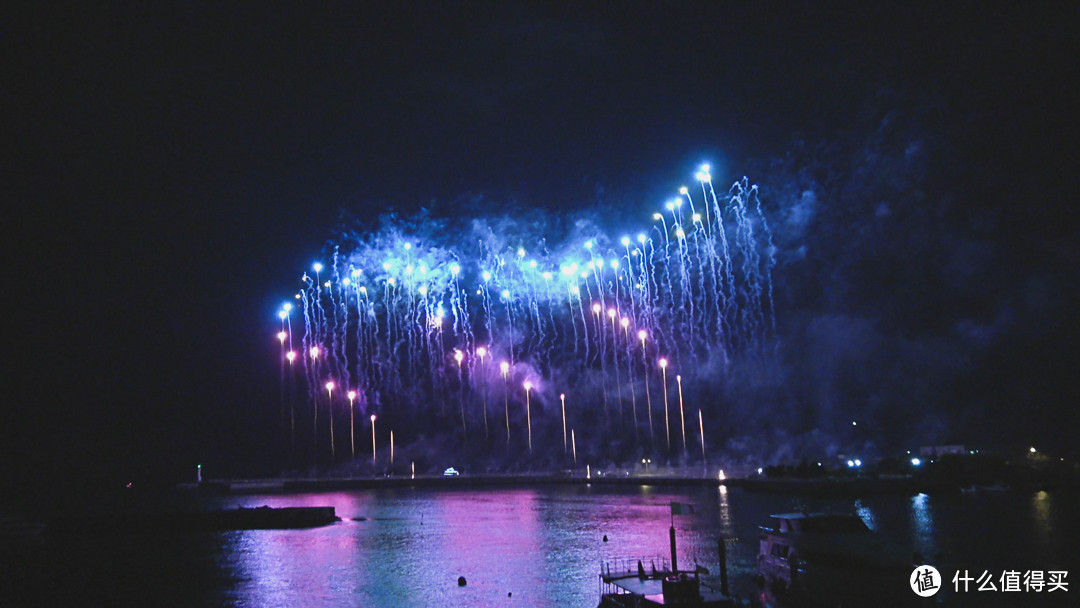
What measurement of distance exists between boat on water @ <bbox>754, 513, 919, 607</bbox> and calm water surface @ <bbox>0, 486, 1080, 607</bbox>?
0.46 m

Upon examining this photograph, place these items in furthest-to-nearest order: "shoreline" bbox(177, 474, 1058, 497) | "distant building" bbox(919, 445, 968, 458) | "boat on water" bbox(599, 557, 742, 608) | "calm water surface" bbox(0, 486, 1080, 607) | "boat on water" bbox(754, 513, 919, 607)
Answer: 1. "distant building" bbox(919, 445, 968, 458)
2. "shoreline" bbox(177, 474, 1058, 497)
3. "calm water surface" bbox(0, 486, 1080, 607)
4. "boat on water" bbox(754, 513, 919, 607)
5. "boat on water" bbox(599, 557, 742, 608)

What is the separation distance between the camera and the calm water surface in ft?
99.2

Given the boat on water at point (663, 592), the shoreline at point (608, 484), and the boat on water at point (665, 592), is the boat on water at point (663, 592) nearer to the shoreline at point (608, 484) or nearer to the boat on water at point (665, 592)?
the boat on water at point (665, 592)

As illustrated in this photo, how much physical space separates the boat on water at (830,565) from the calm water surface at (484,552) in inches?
18.2

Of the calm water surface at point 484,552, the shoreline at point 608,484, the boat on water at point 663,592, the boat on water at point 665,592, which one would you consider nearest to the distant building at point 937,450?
the shoreline at point 608,484

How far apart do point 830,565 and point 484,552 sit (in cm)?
2158

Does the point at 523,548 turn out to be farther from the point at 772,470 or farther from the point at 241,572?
the point at 772,470

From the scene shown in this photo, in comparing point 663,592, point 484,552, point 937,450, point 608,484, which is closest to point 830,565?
point 663,592

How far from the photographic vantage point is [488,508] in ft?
220

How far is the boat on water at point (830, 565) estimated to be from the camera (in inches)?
834

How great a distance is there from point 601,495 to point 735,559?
148 feet

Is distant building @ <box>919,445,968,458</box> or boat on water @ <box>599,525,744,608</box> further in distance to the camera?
distant building @ <box>919,445,968,458</box>

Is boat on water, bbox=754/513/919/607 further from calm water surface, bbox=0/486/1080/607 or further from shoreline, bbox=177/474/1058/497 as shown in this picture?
shoreline, bbox=177/474/1058/497

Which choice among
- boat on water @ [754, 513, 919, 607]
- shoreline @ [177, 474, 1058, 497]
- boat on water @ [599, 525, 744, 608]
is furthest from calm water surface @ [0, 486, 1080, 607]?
boat on water @ [599, 525, 744, 608]
